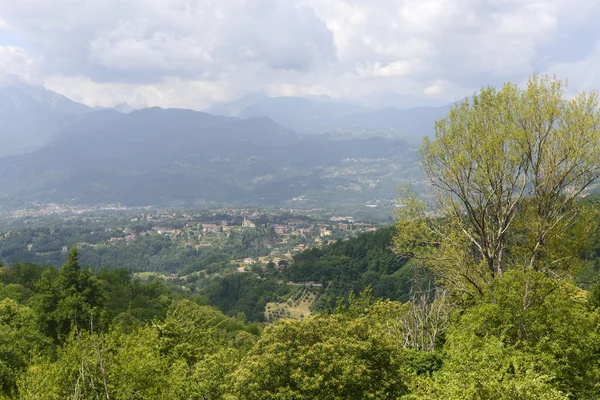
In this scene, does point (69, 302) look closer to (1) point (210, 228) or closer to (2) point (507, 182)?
(2) point (507, 182)

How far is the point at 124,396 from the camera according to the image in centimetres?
1127

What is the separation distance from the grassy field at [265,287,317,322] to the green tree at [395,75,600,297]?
54418 mm

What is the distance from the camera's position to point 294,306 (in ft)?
247

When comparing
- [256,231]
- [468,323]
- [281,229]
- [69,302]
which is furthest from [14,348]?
[281,229]

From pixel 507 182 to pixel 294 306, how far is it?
6449 centimetres

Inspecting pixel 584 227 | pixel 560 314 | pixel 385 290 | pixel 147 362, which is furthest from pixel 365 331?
pixel 385 290

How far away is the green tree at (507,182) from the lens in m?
14.4

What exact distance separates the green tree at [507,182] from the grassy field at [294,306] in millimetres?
54418

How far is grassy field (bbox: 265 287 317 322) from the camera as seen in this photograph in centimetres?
7019

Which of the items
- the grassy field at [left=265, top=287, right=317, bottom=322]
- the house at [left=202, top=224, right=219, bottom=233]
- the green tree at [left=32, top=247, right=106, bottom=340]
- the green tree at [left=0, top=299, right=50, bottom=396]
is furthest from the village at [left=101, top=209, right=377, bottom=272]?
the green tree at [left=0, top=299, right=50, bottom=396]

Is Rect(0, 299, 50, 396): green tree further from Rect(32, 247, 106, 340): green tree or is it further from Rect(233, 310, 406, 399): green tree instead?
Rect(233, 310, 406, 399): green tree

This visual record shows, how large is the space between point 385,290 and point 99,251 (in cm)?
9804

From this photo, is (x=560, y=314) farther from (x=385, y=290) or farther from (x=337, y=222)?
(x=337, y=222)

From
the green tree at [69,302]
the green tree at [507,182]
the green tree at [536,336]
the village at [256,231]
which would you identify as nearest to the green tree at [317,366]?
the green tree at [536,336]
